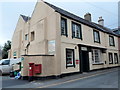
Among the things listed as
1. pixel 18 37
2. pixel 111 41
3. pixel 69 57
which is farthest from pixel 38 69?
pixel 111 41

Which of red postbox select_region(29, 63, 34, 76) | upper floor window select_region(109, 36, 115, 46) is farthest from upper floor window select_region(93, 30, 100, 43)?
red postbox select_region(29, 63, 34, 76)

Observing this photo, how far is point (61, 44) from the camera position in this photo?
37.9 feet

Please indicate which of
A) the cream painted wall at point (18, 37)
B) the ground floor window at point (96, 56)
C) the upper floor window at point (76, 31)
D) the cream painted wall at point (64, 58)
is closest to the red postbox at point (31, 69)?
the cream painted wall at point (64, 58)

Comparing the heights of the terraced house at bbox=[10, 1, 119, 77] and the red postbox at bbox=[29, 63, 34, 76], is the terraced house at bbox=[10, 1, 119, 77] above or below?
above

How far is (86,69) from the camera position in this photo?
14.4 metres

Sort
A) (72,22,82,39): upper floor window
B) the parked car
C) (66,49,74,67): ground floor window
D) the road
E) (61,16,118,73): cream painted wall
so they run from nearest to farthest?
the road < (61,16,118,73): cream painted wall < (66,49,74,67): ground floor window < (72,22,82,39): upper floor window < the parked car

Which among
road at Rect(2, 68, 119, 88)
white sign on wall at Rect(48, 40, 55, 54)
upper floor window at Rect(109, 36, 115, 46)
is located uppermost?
upper floor window at Rect(109, 36, 115, 46)

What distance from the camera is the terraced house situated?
10.8 metres

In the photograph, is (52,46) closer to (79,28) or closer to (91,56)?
(79,28)

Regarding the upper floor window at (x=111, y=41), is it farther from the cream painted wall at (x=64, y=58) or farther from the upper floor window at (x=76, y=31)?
the cream painted wall at (x=64, y=58)

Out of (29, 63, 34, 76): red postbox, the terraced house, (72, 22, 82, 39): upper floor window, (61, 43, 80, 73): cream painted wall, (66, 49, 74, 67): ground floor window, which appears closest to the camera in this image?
(29, 63, 34, 76): red postbox

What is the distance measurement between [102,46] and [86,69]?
5.80 metres

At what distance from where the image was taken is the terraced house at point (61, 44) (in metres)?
10.8

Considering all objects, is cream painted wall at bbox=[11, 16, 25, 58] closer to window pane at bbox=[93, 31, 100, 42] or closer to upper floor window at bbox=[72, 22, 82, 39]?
upper floor window at bbox=[72, 22, 82, 39]
